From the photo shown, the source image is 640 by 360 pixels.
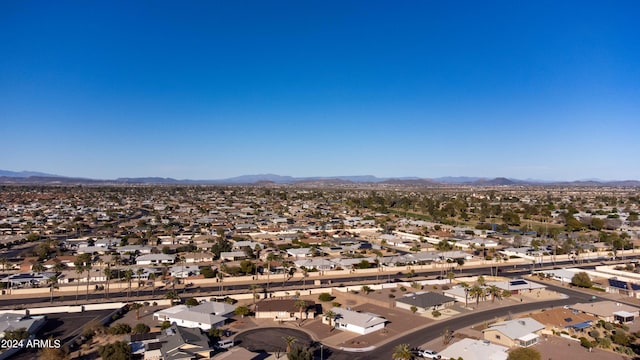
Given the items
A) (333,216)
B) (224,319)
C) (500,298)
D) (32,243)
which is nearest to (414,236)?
(333,216)

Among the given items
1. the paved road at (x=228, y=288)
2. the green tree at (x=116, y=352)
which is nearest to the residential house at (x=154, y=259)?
the paved road at (x=228, y=288)

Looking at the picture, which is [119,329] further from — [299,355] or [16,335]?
[299,355]

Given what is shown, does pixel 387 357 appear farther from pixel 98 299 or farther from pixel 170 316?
pixel 98 299

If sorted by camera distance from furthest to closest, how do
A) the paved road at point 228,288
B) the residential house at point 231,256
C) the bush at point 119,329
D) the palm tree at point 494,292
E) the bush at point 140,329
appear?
the residential house at point 231,256 → the palm tree at point 494,292 → the paved road at point 228,288 → the bush at point 140,329 → the bush at point 119,329

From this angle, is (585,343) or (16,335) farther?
(585,343)

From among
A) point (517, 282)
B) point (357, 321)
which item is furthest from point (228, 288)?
point (517, 282)

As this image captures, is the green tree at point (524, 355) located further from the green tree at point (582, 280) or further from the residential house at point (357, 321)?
the green tree at point (582, 280)

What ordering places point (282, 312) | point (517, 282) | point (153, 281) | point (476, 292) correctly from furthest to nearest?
point (153, 281), point (517, 282), point (476, 292), point (282, 312)
